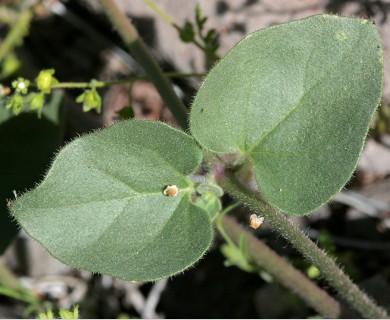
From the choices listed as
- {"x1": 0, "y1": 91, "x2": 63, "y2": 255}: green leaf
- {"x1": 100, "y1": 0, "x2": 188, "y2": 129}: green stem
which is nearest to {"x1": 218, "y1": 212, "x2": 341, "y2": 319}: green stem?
{"x1": 100, "y1": 0, "x2": 188, "y2": 129}: green stem

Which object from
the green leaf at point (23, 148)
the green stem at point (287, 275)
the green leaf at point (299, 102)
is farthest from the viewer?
the green stem at point (287, 275)

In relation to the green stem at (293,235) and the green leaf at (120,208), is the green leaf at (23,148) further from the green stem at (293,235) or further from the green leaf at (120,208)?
the green stem at (293,235)

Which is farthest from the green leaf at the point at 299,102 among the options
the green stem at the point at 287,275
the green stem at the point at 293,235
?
the green stem at the point at 287,275

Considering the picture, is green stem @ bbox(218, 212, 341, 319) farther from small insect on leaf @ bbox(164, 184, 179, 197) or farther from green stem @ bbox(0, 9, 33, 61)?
green stem @ bbox(0, 9, 33, 61)

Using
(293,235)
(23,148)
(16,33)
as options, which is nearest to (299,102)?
(293,235)

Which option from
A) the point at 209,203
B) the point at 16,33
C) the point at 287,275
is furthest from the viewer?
the point at 16,33

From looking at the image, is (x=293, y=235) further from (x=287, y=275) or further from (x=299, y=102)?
(x=287, y=275)
